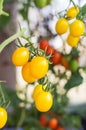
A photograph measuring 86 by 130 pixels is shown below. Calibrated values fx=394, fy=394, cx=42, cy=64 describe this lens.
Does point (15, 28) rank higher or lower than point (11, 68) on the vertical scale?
higher

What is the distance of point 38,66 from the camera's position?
0.50 metres

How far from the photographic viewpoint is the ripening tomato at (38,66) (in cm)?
50

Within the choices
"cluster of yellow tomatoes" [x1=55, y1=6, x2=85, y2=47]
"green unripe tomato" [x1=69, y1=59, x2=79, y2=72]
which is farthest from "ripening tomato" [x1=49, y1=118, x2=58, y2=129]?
"cluster of yellow tomatoes" [x1=55, y1=6, x2=85, y2=47]

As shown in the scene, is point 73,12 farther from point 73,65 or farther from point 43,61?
point 73,65

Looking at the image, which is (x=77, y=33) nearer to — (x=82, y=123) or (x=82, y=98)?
(x=82, y=123)

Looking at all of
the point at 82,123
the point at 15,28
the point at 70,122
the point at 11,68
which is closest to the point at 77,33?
the point at 15,28

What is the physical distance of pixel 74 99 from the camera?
69.8 inches

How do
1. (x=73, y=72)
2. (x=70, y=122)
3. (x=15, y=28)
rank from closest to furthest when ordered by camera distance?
1. (x=73, y=72)
2. (x=15, y=28)
3. (x=70, y=122)

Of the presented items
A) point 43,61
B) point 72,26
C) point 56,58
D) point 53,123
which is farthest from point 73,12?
point 53,123

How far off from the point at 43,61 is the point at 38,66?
0.04ft

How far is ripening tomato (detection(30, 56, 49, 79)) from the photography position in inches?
19.8

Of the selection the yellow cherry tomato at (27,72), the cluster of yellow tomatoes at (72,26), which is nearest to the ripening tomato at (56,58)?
the cluster of yellow tomatoes at (72,26)

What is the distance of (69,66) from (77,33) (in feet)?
1.12

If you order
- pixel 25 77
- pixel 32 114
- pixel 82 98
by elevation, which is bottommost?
pixel 82 98
